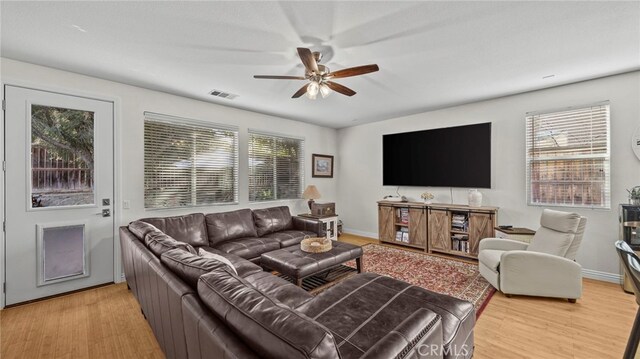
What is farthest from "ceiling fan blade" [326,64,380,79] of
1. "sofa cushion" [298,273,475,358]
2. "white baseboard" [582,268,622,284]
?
"white baseboard" [582,268,622,284]

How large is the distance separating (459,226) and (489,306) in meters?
1.80

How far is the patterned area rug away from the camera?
2943mm

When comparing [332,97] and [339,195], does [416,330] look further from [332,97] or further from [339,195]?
[339,195]

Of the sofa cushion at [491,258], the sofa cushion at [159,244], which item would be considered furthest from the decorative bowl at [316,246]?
the sofa cushion at [491,258]

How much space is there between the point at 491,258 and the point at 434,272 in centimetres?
76

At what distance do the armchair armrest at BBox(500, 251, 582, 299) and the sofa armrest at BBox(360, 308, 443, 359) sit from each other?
218 centimetres

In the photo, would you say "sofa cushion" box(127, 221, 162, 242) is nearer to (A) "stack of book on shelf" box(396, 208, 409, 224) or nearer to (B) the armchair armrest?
(B) the armchair armrest

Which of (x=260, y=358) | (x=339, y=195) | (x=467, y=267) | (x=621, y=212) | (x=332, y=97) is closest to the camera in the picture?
(x=260, y=358)

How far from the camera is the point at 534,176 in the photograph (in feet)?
12.5

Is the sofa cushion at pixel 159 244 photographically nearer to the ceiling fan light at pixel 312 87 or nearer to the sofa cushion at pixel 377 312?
the sofa cushion at pixel 377 312

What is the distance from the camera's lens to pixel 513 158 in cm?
399

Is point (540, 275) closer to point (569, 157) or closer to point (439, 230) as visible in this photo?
point (439, 230)

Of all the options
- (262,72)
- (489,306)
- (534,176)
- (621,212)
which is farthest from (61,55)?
(621,212)

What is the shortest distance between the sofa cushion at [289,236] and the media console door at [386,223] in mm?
1610
